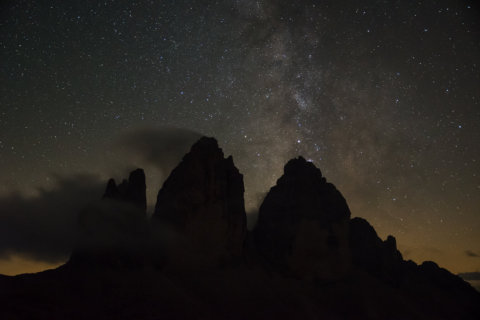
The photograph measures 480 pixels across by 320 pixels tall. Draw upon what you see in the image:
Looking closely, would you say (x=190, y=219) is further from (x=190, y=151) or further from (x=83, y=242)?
(x=83, y=242)

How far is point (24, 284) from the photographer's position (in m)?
56.6

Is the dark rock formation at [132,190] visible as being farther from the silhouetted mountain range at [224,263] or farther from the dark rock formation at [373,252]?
the dark rock formation at [373,252]

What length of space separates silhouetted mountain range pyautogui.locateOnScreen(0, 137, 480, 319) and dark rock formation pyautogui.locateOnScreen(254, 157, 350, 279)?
304 mm

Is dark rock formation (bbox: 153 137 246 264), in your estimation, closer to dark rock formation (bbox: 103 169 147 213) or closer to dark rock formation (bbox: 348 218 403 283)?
dark rock formation (bbox: 103 169 147 213)

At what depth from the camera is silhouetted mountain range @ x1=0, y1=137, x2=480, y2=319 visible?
6059 centimetres

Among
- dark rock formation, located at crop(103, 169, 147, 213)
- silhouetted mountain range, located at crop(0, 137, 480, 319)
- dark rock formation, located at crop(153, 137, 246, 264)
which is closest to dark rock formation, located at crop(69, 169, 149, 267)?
dark rock formation, located at crop(103, 169, 147, 213)

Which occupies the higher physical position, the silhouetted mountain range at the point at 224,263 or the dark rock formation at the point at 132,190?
the dark rock formation at the point at 132,190

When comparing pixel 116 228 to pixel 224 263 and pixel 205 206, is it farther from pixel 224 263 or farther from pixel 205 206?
pixel 224 263

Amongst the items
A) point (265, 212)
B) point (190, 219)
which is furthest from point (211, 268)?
point (265, 212)

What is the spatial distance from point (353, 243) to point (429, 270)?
3199 cm

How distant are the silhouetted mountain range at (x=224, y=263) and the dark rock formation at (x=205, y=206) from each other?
240mm

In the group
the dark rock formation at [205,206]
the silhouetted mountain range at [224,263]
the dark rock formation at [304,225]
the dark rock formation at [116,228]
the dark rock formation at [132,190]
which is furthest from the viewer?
the dark rock formation at [304,225]

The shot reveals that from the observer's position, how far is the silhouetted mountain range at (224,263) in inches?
2386

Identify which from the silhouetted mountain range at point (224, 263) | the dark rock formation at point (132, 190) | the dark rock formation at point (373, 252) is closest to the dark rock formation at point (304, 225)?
the silhouetted mountain range at point (224, 263)
